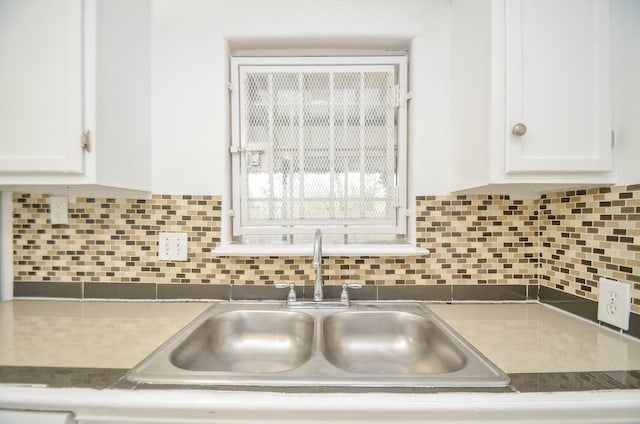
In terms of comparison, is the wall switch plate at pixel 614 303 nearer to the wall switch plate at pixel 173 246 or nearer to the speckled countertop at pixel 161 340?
the speckled countertop at pixel 161 340

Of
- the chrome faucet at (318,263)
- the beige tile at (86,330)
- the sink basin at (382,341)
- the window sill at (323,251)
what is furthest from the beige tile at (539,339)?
the beige tile at (86,330)

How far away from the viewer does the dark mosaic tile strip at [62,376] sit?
28.2 inches

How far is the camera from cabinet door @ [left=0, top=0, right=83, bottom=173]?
0.98 meters

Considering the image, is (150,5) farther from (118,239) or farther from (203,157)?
(118,239)

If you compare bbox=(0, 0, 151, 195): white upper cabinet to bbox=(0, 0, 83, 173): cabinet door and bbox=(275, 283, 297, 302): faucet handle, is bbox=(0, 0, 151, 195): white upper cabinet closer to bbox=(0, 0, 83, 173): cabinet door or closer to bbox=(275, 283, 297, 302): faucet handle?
bbox=(0, 0, 83, 173): cabinet door

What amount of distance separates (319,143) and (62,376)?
1.17 metres

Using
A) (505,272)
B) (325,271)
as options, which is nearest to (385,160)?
(325,271)

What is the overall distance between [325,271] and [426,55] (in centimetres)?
104

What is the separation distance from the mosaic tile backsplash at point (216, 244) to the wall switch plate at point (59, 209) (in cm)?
3

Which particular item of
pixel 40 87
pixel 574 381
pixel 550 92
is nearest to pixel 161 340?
pixel 40 87

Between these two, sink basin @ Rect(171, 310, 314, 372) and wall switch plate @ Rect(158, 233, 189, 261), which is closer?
sink basin @ Rect(171, 310, 314, 372)

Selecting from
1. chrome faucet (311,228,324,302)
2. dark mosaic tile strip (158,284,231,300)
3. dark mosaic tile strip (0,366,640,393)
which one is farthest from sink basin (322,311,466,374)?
dark mosaic tile strip (158,284,231,300)

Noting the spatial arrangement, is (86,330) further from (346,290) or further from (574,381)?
(574,381)

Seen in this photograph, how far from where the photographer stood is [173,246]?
1317 mm
